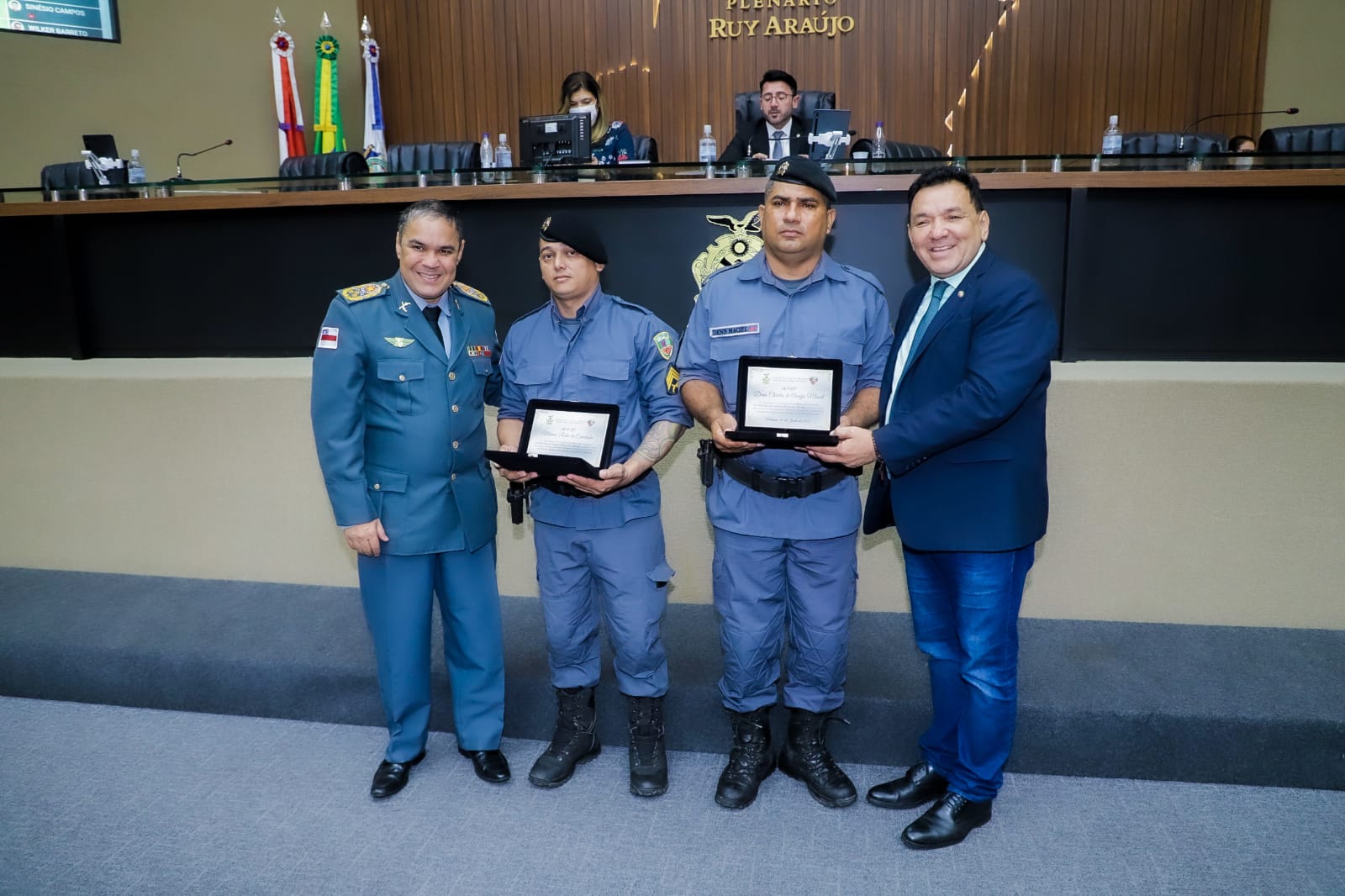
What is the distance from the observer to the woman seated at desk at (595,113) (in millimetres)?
4270

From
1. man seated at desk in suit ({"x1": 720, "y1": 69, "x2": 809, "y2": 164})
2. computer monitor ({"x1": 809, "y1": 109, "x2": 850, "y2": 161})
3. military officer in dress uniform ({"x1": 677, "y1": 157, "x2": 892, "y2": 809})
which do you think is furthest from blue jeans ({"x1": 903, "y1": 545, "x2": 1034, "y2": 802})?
man seated at desk in suit ({"x1": 720, "y1": 69, "x2": 809, "y2": 164})

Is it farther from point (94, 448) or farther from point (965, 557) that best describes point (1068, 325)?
point (94, 448)

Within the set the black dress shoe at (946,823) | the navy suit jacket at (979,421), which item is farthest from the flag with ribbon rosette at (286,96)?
the black dress shoe at (946,823)

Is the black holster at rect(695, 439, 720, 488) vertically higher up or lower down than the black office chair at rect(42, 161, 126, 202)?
lower down

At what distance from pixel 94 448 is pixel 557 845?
7.61 ft

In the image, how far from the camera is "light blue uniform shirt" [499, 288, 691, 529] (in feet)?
6.72

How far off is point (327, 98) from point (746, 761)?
232 inches

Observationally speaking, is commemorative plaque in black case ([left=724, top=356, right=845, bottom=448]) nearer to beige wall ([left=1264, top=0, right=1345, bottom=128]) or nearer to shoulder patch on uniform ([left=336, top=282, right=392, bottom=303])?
shoulder patch on uniform ([left=336, top=282, right=392, bottom=303])

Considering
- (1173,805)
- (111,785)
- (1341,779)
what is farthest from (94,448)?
(1341,779)

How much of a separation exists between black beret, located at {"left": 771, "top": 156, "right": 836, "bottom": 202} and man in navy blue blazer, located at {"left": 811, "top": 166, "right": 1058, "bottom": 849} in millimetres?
173

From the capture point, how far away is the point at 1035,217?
277 centimetres

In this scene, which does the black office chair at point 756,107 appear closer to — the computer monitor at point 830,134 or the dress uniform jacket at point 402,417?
the computer monitor at point 830,134

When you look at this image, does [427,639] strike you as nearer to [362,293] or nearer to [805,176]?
[362,293]

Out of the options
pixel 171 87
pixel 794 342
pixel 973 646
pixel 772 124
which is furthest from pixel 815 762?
pixel 171 87
